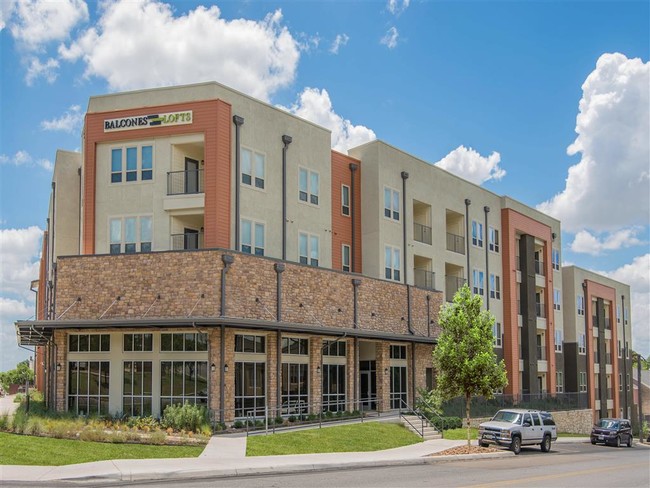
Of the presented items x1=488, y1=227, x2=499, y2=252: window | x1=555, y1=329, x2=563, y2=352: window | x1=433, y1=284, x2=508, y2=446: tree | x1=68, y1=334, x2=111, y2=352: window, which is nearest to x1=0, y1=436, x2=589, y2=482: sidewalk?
x1=433, y1=284, x2=508, y2=446: tree

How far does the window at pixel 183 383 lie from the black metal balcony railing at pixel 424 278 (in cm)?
1911

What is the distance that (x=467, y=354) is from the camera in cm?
2984

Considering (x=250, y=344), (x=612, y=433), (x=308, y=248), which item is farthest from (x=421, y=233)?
(x=250, y=344)

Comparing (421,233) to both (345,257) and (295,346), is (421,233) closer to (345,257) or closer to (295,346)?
(345,257)

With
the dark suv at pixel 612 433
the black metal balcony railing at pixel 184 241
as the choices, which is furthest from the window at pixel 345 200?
the dark suv at pixel 612 433

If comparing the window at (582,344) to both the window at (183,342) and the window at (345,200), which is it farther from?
the window at (183,342)

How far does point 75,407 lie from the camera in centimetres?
3016

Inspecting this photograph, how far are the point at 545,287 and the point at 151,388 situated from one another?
128ft

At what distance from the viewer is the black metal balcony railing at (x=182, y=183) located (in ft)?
106

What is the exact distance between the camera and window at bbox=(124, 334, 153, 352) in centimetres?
2994

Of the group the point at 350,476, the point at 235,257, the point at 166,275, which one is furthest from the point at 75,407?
the point at 350,476

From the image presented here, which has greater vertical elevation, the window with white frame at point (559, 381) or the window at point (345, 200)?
the window at point (345, 200)

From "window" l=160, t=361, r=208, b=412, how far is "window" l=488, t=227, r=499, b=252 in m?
29.3

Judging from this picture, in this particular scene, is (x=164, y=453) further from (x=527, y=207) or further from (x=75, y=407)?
(x=527, y=207)
